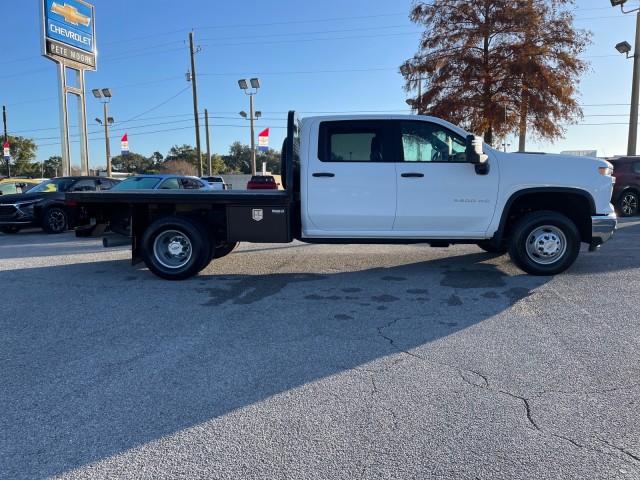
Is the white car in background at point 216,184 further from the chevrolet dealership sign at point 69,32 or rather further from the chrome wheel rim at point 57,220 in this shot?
the chevrolet dealership sign at point 69,32

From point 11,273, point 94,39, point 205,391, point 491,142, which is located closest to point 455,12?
point 491,142

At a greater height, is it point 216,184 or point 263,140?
point 263,140

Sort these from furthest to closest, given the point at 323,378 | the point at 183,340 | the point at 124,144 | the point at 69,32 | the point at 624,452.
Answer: the point at 124,144, the point at 69,32, the point at 183,340, the point at 323,378, the point at 624,452

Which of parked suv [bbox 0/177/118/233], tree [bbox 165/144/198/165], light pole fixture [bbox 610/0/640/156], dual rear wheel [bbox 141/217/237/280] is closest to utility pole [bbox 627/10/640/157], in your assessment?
light pole fixture [bbox 610/0/640/156]

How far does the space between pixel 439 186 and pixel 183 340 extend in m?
3.88

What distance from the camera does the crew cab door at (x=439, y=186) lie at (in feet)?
21.1

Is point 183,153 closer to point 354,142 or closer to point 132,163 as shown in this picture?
point 132,163

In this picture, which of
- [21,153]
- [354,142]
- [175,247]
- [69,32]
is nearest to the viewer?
[354,142]

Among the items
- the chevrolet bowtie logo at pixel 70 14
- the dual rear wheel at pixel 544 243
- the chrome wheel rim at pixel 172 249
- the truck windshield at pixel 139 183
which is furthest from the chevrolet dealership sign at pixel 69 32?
the dual rear wheel at pixel 544 243

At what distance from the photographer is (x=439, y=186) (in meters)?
6.46

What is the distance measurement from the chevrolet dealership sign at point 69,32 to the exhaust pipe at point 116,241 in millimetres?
22863

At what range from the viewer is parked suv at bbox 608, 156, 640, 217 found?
1433 centimetres

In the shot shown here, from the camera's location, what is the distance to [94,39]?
93.4 ft

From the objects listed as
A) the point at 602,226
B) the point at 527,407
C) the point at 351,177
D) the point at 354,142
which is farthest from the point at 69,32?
the point at 527,407
